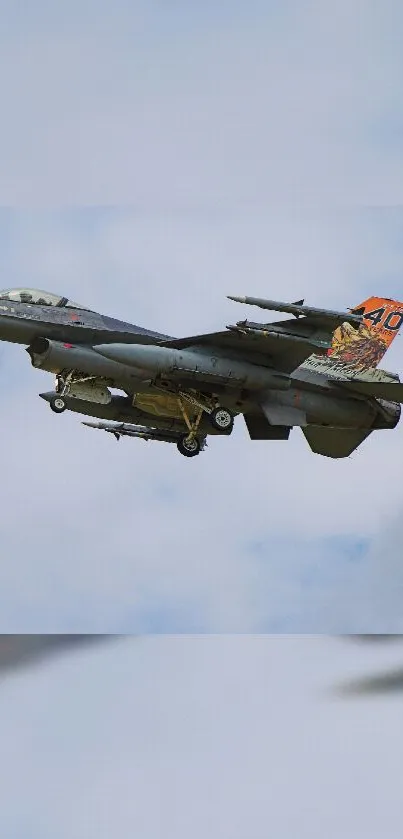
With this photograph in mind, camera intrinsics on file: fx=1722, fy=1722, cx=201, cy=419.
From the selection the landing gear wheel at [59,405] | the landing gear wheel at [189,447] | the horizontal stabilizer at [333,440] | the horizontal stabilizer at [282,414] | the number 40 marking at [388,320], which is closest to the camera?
the landing gear wheel at [59,405]

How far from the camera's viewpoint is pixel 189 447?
37156 millimetres

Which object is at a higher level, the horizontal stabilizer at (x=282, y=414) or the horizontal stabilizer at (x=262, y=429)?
the horizontal stabilizer at (x=262, y=429)

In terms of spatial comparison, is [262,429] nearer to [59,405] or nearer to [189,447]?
[189,447]

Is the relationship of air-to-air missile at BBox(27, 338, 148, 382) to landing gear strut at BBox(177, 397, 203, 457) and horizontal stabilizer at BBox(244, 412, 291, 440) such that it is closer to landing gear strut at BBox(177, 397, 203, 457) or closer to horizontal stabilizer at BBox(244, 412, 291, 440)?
landing gear strut at BBox(177, 397, 203, 457)

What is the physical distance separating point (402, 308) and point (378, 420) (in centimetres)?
281

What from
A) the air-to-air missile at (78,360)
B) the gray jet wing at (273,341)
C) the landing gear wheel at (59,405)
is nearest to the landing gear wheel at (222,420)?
the gray jet wing at (273,341)

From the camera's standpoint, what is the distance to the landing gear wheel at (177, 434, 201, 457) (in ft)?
122

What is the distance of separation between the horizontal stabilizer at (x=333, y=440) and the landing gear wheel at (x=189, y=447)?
287 cm

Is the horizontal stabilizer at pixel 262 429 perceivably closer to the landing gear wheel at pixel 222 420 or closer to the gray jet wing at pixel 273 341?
the landing gear wheel at pixel 222 420

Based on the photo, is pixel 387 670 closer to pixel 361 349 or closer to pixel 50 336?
pixel 361 349

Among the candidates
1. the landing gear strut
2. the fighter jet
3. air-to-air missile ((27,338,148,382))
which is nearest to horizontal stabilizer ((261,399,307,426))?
the fighter jet

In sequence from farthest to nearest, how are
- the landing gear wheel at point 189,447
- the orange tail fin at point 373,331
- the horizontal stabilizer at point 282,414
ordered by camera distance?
the orange tail fin at point 373,331, the landing gear wheel at point 189,447, the horizontal stabilizer at point 282,414

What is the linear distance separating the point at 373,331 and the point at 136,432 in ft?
18.9

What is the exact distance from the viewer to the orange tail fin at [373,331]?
124 feet
